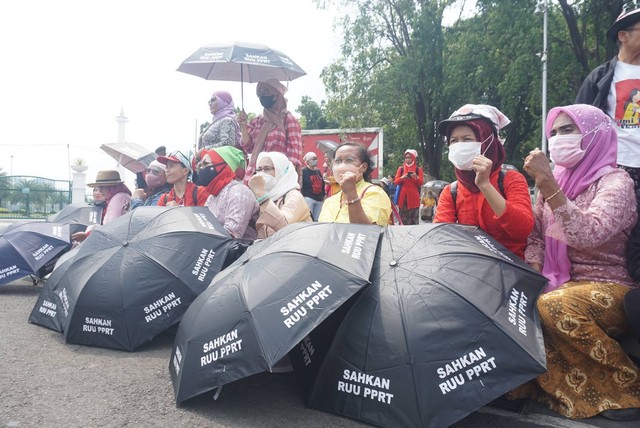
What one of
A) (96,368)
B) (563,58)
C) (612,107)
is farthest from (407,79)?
(96,368)

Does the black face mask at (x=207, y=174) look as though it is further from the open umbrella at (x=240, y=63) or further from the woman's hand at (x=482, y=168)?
the woman's hand at (x=482, y=168)

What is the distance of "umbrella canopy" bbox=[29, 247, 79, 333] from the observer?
4173mm

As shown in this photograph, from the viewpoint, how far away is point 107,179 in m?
6.98

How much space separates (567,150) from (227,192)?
3.17 meters

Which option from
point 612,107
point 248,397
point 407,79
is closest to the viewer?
point 248,397

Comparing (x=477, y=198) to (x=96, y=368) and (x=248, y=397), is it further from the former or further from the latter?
(x=96, y=368)

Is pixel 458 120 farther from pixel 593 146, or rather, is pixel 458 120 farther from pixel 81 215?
pixel 81 215

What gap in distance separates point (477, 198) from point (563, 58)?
15.3m

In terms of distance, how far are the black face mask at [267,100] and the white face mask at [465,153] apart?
11.2ft

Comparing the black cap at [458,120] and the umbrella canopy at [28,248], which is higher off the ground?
the black cap at [458,120]

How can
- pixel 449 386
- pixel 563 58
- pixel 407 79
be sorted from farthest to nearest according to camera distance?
pixel 407 79 < pixel 563 58 < pixel 449 386

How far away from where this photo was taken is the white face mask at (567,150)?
10.1ft

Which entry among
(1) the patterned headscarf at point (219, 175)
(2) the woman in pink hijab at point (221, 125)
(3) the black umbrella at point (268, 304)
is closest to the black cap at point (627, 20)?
(3) the black umbrella at point (268, 304)

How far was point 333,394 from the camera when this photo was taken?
2.64m
